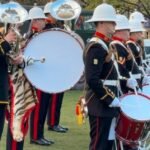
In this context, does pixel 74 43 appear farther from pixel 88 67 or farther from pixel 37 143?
pixel 37 143

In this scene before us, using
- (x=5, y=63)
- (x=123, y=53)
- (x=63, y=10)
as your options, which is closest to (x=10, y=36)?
(x=5, y=63)

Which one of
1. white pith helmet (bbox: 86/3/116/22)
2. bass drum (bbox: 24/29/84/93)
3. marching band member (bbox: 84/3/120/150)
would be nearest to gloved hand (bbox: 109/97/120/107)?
marching band member (bbox: 84/3/120/150)

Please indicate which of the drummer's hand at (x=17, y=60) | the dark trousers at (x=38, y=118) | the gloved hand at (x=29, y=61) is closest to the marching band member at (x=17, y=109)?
the gloved hand at (x=29, y=61)

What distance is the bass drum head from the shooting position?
17.2ft

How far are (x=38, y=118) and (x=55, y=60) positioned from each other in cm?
145

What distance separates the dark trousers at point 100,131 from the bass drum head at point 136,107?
21 centimetres

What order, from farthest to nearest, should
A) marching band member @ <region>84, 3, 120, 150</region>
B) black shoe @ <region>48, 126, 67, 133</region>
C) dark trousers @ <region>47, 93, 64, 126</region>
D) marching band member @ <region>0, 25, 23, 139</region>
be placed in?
dark trousers @ <region>47, 93, 64, 126</region>
black shoe @ <region>48, 126, 67, 133</region>
marching band member @ <region>84, 3, 120, 150</region>
marching band member @ <region>0, 25, 23, 139</region>

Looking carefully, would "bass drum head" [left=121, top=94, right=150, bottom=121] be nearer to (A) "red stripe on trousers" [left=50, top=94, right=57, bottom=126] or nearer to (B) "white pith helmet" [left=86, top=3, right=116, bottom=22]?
(B) "white pith helmet" [left=86, top=3, right=116, bottom=22]

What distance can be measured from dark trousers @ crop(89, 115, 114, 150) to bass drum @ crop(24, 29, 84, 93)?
86 centimetres

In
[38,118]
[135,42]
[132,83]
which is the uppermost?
[135,42]

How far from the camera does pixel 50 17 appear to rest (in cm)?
754

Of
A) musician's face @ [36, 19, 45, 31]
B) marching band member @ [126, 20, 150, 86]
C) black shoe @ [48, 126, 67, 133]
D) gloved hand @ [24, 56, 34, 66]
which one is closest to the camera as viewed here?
gloved hand @ [24, 56, 34, 66]

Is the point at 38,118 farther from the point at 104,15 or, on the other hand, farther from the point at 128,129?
the point at 104,15

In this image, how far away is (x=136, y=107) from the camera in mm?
5375
